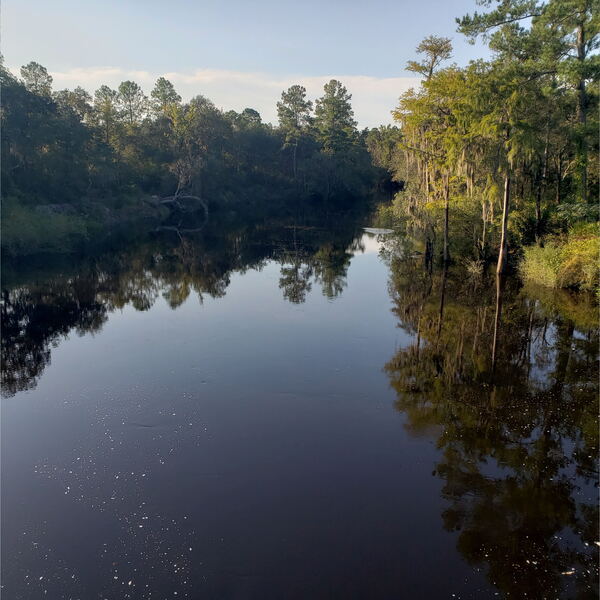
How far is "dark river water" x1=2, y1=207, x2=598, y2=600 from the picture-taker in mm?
8922

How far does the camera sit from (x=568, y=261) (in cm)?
2653

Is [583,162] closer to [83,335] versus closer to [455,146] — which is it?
[455,146]

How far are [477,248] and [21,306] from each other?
28864mm

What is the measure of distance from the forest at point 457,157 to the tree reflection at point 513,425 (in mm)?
7289

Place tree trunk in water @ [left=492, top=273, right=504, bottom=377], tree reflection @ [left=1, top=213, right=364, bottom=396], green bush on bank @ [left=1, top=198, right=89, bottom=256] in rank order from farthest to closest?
green bush on bank @ [left=1, top=198, right=89, bottom=256] → tree reflection @ [left=1, top=213, right=364, bottom=396] → tree trunk in water @ [left=492, top=273, right=504, bottom=377]

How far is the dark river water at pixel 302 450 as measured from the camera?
892 centimetres

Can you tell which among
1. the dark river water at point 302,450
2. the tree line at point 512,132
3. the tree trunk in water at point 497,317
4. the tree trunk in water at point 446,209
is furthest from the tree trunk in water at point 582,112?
the dark river water at point 302,450

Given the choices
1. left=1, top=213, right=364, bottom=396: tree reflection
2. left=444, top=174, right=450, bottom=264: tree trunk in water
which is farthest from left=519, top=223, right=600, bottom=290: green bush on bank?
left=1, top=213, right=364, bottom=396: tree reflection

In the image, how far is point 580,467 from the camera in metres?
11.8

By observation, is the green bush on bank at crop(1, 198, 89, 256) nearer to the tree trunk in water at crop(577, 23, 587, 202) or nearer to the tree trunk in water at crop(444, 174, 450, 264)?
the tree trunk in water at crop(444, 174, 450, 264)

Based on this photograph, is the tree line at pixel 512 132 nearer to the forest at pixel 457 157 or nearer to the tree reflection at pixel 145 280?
the forest at pixel 457 157

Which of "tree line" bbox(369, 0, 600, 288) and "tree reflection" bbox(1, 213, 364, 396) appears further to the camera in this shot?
"tree line" bbox(369, 0, 600, 288)

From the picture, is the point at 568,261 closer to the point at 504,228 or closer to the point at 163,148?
the point at 504,228

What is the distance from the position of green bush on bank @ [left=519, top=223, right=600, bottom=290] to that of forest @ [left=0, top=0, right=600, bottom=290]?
0.27 feet
